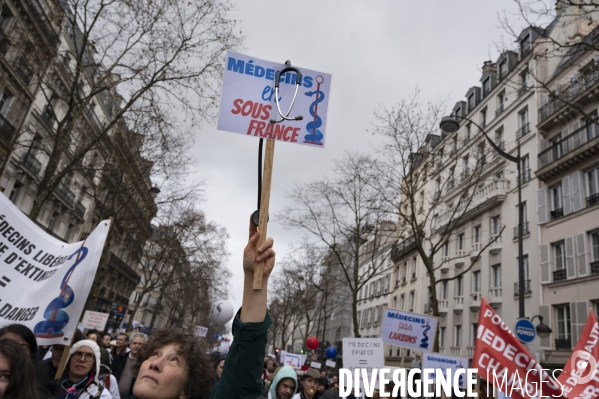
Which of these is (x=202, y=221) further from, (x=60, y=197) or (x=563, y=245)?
(x=563, y=245)

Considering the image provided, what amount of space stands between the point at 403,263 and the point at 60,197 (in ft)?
98.9

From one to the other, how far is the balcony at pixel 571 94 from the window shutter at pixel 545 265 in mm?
6913

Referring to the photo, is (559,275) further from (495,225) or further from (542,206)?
(495,225)

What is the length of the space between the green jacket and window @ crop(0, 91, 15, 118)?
27.5 meters

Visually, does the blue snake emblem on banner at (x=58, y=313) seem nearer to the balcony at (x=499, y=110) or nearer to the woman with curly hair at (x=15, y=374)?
the woman with curly hair at (x=15, y=374)

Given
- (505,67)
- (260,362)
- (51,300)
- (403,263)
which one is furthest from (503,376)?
(403,263)

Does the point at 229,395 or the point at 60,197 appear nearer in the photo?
the point at 229,395

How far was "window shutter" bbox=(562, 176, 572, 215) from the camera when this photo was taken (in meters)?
22.6

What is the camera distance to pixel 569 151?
2298 centimetres

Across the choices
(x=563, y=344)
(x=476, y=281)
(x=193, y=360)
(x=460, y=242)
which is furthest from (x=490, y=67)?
(x=193, y=360)

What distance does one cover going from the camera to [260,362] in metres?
1.93

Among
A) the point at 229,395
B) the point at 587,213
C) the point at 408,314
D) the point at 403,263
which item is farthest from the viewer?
the point at 403,263

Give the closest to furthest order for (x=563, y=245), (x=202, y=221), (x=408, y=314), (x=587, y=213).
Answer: (x=408, y=314), (x=587, y=213), (x=563, y=245), (x=202, y=221)

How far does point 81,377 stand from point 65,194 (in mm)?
33416
